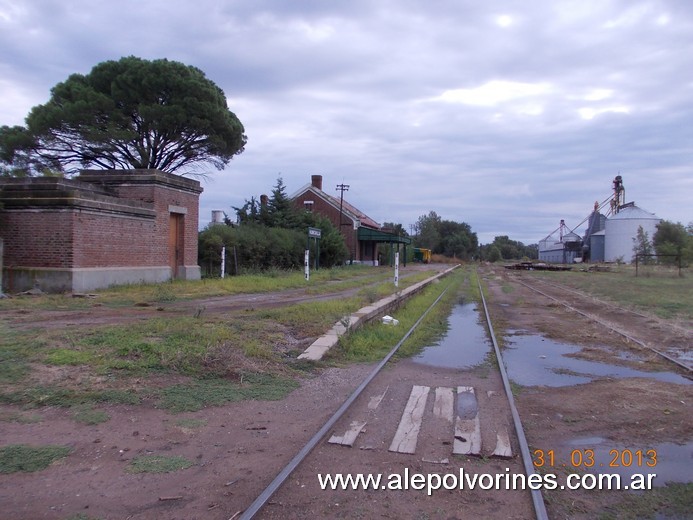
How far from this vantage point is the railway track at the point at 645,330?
10.7 meters

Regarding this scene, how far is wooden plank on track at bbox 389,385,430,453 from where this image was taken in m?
5.26

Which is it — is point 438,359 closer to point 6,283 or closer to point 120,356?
point 120,356

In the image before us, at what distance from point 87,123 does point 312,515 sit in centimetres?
2903

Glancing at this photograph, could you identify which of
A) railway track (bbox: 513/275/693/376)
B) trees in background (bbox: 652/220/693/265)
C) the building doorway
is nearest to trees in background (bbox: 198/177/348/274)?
the building doorway

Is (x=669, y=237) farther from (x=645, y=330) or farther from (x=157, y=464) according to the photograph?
(x=157, y=464)

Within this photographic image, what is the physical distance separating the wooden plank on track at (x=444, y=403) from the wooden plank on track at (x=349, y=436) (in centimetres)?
101

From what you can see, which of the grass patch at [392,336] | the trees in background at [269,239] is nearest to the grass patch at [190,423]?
the grass patch at [392,336]

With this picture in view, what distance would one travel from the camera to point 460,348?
11258 mm

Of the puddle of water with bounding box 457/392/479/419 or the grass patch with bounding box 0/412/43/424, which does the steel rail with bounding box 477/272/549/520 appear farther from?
the grass patch with bounding box 0/412/43/424

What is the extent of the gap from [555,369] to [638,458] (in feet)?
13.8

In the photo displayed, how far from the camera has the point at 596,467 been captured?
4.88 meters

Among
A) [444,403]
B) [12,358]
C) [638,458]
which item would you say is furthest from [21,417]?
[638,458]

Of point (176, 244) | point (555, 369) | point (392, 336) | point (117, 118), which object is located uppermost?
point (117, 118)

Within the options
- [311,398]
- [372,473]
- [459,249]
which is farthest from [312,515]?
[459,249]
